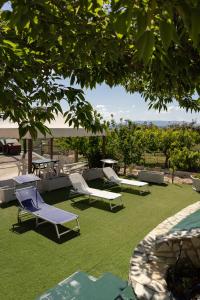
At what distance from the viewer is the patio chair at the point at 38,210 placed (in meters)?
8.68

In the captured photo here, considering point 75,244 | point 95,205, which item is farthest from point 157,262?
point 95,205

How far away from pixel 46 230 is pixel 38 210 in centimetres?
89

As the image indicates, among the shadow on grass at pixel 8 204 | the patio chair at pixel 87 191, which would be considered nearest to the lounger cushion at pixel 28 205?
the shadow on grass at pixel 8 204

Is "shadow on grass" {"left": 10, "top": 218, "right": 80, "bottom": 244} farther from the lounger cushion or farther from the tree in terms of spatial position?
the tree

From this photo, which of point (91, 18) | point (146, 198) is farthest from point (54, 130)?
point (91, 18)

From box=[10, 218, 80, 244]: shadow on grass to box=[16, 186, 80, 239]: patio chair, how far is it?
14 centimetres

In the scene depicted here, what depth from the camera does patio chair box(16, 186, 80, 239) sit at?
8680mm

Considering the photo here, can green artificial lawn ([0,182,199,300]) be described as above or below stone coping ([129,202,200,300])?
below

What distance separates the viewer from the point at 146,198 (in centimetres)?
1241

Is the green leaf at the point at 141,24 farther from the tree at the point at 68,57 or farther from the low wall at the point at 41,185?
the low wall at the point at 41,185

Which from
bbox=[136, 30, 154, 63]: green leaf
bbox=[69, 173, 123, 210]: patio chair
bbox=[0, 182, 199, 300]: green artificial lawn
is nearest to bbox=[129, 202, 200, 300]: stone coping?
bbox=[0, 182, 199, 300]: green artificial lawn

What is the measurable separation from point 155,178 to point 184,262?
9.59 metres

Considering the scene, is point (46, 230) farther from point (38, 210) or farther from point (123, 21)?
point (123, 21)

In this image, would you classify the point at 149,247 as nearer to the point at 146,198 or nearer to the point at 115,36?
the point at 115,36
